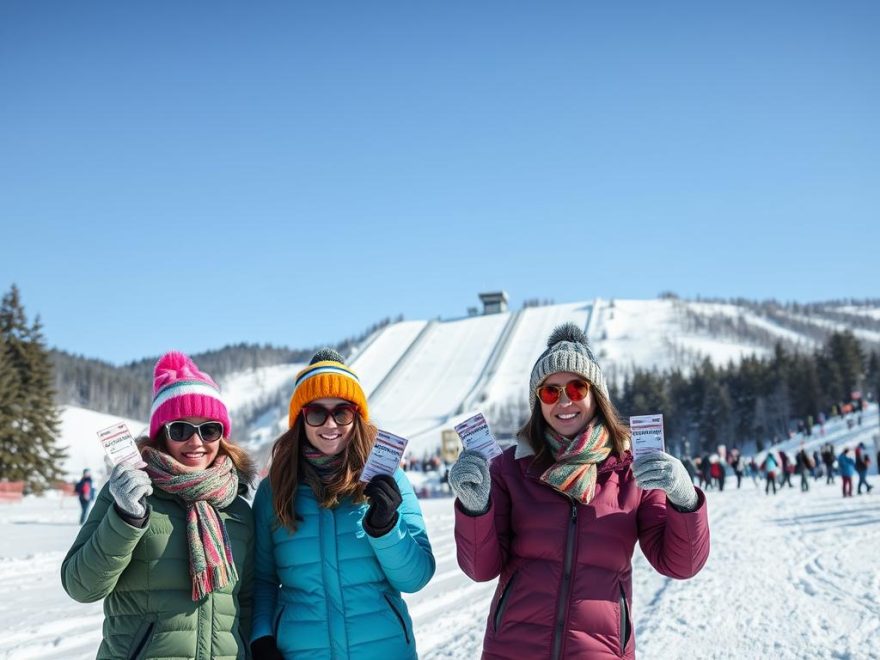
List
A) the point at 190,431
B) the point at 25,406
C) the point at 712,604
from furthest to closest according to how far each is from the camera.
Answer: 1. the point at 25,406
2. the point at 712,604
3. the point at 190,431

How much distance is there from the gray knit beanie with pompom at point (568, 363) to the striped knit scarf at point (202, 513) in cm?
144

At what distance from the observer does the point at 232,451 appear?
3.48m

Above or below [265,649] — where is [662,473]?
above

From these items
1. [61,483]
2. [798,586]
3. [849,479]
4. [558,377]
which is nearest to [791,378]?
[849,479]

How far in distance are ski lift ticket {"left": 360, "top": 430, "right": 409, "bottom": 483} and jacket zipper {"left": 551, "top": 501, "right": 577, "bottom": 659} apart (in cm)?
75

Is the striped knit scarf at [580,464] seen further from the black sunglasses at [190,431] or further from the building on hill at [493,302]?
the building on hill at [493,302]

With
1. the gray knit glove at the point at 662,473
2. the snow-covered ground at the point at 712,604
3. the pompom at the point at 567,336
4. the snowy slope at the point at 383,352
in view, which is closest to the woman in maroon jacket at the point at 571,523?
the gray knit glove at the point at 662,473

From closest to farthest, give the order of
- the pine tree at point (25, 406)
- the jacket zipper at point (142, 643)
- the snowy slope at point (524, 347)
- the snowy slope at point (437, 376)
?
the jacket zipper at point (142, 643) < the pine tree at point (25, 406) < the snowy slope at point (437, 376) < the snowy slope at point (524, 347)

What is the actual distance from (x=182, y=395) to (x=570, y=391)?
1.73 m

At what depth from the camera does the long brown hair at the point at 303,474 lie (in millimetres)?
3275

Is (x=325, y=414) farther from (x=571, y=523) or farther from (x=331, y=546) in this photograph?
(x=571, y=523)

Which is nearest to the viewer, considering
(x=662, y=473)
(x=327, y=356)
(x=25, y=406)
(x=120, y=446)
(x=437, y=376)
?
(x=662, y=473)

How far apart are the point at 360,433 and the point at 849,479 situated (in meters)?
20.1

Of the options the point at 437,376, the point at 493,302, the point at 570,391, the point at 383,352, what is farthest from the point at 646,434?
the point at 493,302
